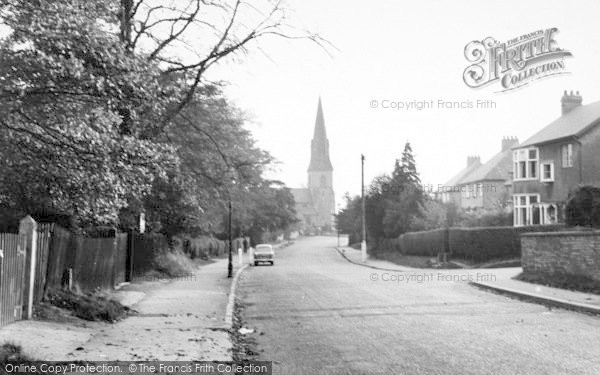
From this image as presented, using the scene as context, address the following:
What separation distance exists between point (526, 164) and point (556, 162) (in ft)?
12.0

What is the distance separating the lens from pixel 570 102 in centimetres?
4809

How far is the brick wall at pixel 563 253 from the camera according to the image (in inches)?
740

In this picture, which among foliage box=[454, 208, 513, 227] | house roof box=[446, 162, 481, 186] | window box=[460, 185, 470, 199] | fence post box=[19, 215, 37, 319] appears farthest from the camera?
house roof box=[446, 162, 481, 186]

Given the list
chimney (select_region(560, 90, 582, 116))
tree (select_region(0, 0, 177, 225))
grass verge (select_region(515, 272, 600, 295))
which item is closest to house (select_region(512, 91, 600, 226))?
chimney (select_region(560, 90, 582, 116))

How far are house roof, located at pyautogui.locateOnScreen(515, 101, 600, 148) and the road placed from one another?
2583 cm

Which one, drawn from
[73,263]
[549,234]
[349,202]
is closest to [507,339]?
[73,263]

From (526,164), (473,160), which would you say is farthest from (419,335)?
(473,160)

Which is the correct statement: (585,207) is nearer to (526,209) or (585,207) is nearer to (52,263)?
(52,263)

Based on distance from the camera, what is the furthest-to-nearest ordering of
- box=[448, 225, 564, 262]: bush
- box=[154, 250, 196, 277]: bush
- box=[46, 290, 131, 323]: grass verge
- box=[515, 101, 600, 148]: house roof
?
box=[515, 101, 600, 148]: house roof → box=[448, 225, 564, 262]: bush → box=[154, 250, 196, 277]: bush → box=[46, 290, 131, 323]: grass verge

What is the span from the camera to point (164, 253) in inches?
1201

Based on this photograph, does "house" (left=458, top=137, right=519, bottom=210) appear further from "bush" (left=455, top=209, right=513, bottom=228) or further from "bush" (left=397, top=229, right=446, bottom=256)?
"bush" (left=397, top=229, right=446, bottom=256)

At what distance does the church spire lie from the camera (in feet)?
604

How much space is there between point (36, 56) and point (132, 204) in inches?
580

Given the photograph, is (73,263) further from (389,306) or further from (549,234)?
(549,234)
